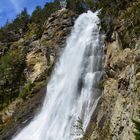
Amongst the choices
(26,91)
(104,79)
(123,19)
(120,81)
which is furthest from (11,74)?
(120,81)

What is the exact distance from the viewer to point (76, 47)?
203 ft

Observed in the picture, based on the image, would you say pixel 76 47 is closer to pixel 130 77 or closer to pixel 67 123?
pixel 67 123

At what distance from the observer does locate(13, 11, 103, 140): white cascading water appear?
147 ft

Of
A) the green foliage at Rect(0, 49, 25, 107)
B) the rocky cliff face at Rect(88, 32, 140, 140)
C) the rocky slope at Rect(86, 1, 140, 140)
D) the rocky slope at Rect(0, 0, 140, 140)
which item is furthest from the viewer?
the green foliage at Rect(0, 49, 25, 107)

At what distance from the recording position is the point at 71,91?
50938mm

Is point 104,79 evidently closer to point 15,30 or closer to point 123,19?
point 123,19

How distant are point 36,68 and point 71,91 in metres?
18.6

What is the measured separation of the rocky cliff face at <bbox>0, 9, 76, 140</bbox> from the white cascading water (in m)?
2.31

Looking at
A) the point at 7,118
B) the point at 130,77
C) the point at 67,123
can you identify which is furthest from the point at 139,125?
the point at 7,118

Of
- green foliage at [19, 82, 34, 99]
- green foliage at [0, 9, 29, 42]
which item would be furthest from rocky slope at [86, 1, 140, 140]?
green foliage at [0, 9, 29, 42]

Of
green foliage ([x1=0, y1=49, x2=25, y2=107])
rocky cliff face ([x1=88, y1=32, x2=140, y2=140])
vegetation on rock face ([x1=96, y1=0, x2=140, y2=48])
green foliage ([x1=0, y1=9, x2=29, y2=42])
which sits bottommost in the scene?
rocky cliff face ([x1=88, y1=32, x2=140, y2=140])

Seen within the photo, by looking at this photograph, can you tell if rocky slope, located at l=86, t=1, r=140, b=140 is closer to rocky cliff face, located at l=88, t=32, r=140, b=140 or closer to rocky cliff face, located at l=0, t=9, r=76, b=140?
rocky cliff face, located at l=88, t=32, r=140, b=140

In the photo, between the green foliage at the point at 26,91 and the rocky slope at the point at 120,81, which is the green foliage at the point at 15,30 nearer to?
the green foliage at the point at 26,91

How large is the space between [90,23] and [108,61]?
26.4 metres
